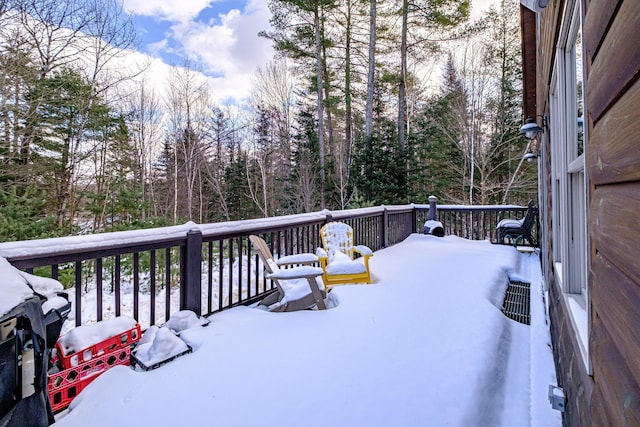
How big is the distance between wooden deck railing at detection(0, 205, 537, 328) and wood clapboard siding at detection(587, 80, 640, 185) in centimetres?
254

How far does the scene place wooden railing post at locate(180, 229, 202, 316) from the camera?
2854 mm

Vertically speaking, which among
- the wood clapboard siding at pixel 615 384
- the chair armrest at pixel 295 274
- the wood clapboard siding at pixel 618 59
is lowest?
the chair armrest at pixel 295 274

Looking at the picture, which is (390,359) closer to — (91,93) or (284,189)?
(91,93)

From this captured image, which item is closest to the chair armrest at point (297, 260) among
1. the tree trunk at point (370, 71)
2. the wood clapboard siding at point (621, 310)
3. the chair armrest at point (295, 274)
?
the chair armrest at point (295, 274)

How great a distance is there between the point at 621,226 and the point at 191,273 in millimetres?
2859

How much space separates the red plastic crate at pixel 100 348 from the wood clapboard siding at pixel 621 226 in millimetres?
2434

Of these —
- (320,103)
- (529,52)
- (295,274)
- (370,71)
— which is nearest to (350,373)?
(295,274)

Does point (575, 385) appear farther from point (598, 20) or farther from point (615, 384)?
point (598, 20)

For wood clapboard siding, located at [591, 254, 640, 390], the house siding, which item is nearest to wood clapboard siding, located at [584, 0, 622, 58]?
the house siding

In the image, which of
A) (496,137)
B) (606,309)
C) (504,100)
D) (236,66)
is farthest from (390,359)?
(236,66)

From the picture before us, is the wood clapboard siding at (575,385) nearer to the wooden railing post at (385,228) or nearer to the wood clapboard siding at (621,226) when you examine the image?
the wood clapboard siding at (621,226)

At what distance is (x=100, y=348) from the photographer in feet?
6.73

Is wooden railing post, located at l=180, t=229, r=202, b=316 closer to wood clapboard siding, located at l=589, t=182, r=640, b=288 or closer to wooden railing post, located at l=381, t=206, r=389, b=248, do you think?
wood clapboard siding, located at l=589, t=182, r=640, b=288

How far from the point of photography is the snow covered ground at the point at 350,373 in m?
1.68
